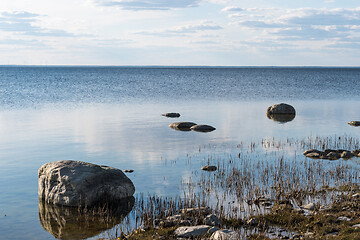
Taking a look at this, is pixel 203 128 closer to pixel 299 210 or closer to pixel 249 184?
pixel 249 184

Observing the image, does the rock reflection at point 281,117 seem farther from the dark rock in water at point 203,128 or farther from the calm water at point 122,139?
the dark rock in water at point 203,128

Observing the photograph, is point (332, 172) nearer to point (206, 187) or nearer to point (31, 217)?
point (206, 187)

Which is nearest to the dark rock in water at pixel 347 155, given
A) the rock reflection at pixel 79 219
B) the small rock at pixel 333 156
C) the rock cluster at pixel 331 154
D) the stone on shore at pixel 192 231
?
the rock cluster at pixel 331 154

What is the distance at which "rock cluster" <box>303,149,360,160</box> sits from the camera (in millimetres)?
21422

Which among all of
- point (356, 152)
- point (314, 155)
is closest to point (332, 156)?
point (314, 155)

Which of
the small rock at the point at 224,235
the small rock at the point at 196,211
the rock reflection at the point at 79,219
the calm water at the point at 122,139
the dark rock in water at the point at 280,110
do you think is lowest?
the rock reflection at the point at 79,219

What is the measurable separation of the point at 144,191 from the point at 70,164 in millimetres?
3104

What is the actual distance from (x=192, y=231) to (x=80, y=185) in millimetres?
5414

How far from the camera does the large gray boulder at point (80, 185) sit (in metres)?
14.6

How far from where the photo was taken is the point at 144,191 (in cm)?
1617

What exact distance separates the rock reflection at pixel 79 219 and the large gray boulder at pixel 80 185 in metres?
0.32

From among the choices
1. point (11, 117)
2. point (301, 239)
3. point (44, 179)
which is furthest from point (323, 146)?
point (11, 117)

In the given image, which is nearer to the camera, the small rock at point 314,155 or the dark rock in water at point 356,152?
the small rock at point 314,155

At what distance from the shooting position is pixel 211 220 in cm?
1184
